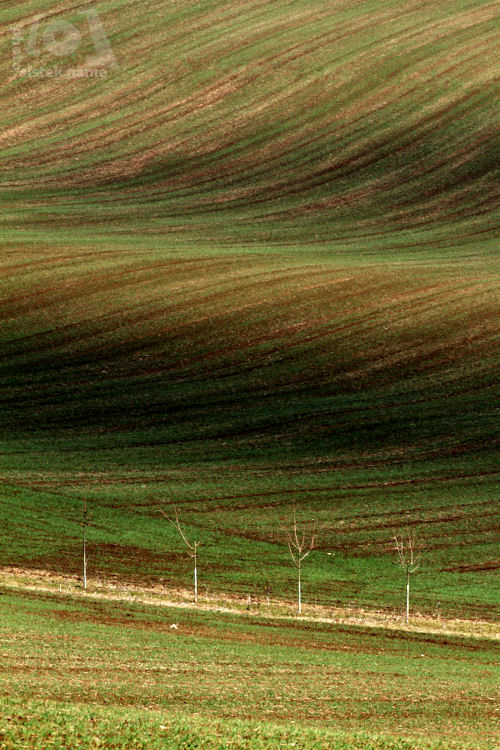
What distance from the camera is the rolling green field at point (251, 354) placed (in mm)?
23047

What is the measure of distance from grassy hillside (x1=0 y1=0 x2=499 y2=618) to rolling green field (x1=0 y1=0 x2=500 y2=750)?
23 cm

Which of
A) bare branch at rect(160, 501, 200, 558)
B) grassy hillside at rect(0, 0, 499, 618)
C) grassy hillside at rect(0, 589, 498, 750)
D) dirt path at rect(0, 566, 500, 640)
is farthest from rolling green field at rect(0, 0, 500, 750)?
dirt path at rect(0, 566, 500, 640)

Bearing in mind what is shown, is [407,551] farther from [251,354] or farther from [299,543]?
[251,354]

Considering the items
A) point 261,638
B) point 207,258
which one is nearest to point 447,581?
point 261,638

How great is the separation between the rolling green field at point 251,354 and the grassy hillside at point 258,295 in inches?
9.0

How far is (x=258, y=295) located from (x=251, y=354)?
22.7 ft

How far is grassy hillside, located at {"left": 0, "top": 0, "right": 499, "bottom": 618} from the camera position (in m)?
42.8

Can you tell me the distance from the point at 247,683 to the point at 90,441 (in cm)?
3170

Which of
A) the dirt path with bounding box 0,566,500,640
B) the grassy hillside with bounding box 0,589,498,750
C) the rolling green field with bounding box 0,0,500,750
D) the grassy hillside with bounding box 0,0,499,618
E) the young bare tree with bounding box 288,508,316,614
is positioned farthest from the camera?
the grassy hillside with bounding box 0,0,499,618

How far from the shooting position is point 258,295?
68.4 meters

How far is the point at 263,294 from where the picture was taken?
68562mm

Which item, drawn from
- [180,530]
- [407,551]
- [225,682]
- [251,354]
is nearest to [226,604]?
[180,530]

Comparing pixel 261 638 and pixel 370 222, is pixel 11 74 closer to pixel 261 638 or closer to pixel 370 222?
pixel 370 222

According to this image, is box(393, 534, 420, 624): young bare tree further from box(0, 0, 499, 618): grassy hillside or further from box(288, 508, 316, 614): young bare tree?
box(288, 508, 316, 614): young bare tree
